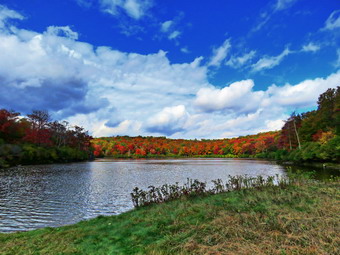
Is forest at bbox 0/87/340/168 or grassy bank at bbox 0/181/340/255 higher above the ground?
forest at bbox 0/87/340/168

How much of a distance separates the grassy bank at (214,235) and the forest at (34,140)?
47.5 metres

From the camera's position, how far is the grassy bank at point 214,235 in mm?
5156

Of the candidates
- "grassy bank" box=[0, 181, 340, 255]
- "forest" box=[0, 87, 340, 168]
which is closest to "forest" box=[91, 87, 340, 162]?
"forest" box=[0, 87, 340, 168]

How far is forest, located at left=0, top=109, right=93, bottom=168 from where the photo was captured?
53406 mm

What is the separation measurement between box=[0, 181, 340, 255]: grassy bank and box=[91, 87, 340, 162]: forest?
34.3 m

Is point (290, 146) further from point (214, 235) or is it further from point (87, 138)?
point (87, 138)

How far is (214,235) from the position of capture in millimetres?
5938

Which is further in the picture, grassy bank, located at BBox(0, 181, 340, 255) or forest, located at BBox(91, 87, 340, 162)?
forest, located at BBox(91, 87, 340, 162)

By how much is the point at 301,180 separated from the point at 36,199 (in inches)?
709

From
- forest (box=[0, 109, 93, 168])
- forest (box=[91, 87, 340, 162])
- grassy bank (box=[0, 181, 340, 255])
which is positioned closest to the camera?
grassy bank (box=[0, 181, 340, 255])

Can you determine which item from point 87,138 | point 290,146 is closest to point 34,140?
point 87,138

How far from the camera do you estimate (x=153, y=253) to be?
5.29m

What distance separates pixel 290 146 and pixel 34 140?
72403 millimetres

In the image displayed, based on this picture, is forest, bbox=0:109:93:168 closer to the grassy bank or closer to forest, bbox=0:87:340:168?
forest, bbox=0:87:340:168
